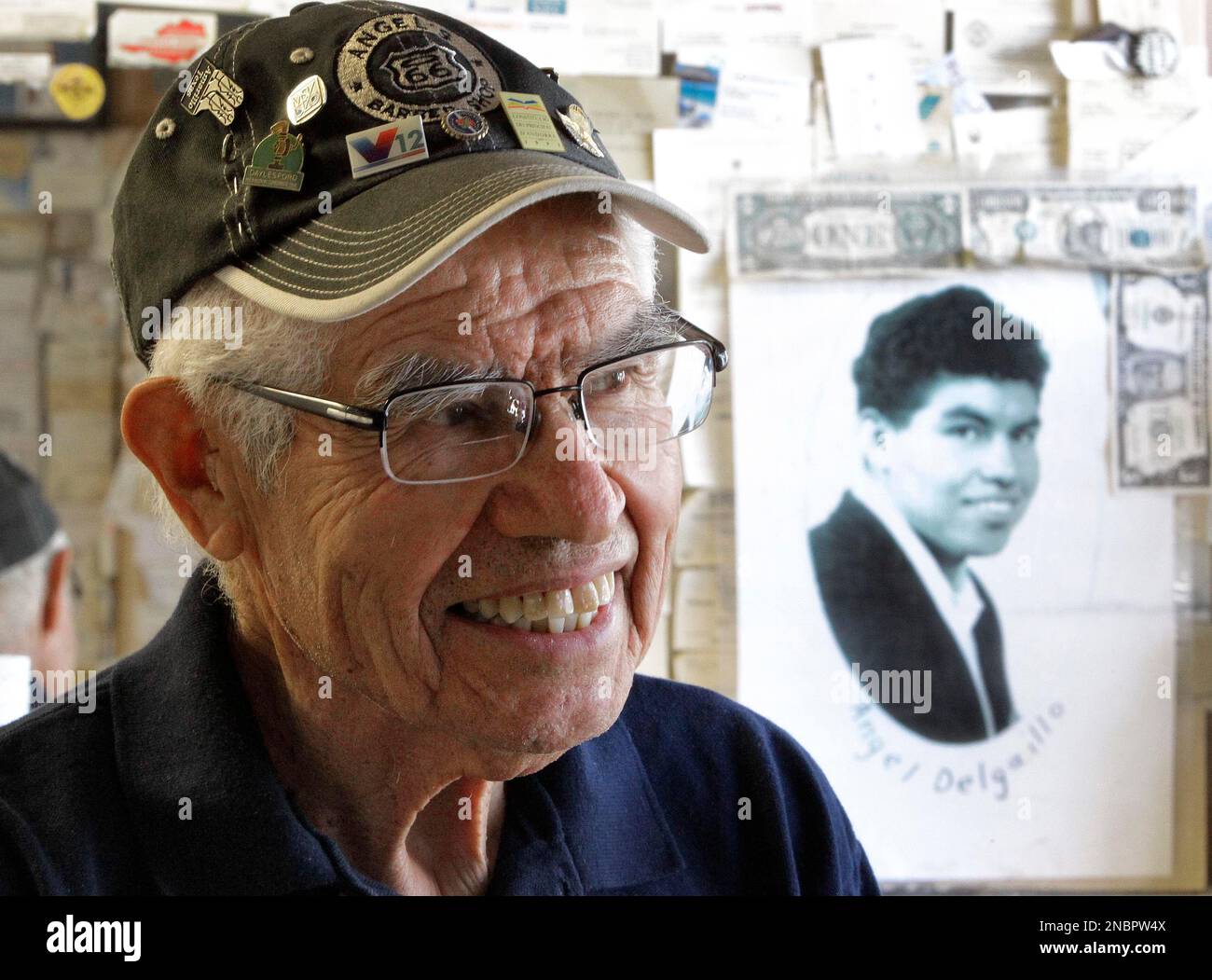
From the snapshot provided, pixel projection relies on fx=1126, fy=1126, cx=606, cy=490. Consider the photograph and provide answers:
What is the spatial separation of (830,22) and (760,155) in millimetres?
174

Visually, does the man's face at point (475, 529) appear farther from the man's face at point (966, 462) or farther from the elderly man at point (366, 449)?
the man's face at point (966, 462)

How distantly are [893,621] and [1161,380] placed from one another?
1.39 ft

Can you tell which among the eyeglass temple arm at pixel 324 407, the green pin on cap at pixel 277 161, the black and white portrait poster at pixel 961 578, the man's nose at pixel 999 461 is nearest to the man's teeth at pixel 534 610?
the eyeglass temple arm at pixel 324 407

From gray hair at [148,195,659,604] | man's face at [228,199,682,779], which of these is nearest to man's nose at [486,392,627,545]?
man's face at [228,199,682,779]

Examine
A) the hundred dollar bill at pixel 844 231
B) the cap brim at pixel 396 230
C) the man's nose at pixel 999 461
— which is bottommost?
the man's nose at pixel 999 461

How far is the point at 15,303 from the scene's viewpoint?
1205mm

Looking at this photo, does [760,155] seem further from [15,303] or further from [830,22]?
[15,303]

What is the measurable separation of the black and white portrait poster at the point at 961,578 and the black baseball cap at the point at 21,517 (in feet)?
2.53

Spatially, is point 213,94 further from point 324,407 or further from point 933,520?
point 933,520

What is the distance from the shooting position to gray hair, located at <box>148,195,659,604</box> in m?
0.64

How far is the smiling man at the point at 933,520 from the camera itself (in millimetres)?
1329

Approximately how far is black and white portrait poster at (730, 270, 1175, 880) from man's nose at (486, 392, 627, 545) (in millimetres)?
701

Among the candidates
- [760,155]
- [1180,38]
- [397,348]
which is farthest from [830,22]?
[397,348]

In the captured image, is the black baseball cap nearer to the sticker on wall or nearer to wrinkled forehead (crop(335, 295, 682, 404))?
the sticker on wall
